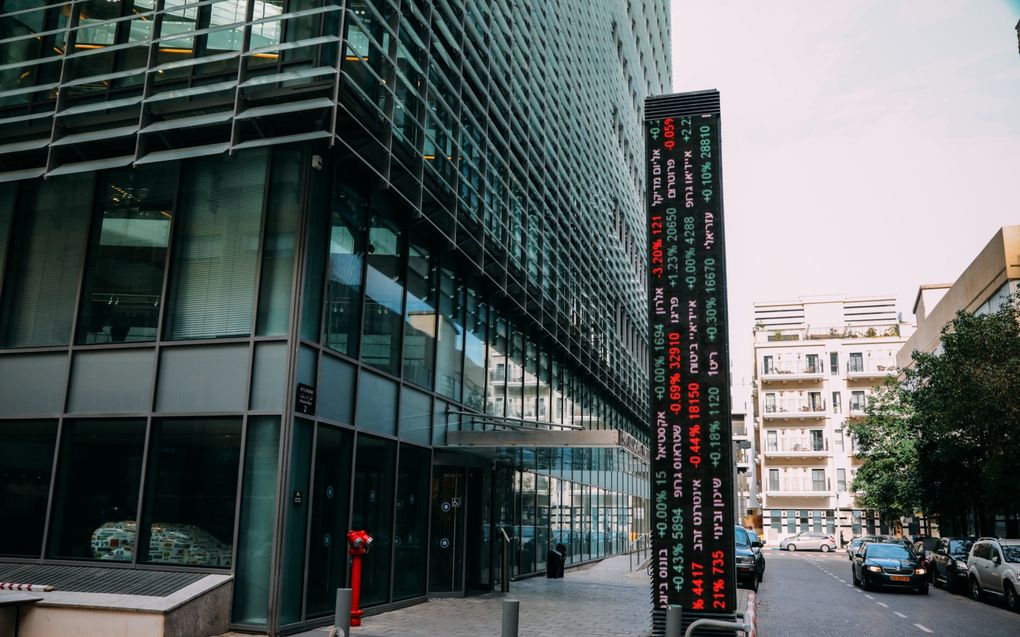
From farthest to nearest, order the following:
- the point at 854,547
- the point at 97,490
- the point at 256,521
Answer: the point at 854,547, the point at 97,490, the point at 256,521

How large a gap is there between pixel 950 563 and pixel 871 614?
942cm

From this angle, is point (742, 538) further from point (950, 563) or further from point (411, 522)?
point (411, 522)

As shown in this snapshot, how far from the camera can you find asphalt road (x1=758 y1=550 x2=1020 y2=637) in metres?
15.9

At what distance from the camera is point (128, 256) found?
1347cm

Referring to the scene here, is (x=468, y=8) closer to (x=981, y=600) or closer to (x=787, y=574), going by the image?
(x=981, y=600)

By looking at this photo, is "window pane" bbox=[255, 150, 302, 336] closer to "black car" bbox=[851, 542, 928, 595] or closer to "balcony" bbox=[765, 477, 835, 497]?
"black car" bbox=[851, 542, 928, 595]

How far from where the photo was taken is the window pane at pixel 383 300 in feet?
47.8

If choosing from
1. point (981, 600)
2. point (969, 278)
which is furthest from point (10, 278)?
point (969, 278)

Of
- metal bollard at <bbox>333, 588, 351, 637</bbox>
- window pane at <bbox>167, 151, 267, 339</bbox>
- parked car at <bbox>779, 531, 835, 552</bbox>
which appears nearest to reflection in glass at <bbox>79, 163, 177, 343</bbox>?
window pane at <bbox>167, 151, 267, 339</bbox>

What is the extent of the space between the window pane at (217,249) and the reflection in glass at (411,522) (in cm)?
454

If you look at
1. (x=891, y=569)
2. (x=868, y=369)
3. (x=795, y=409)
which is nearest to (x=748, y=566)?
(x=891, y=569)

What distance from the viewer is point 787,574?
34.2 meters

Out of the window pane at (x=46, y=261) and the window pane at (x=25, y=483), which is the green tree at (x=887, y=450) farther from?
the window pane at (x=25, y=483)

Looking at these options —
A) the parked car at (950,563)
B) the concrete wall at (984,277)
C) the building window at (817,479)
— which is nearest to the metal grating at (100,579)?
the parked car at (950,563)
